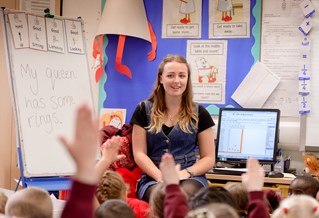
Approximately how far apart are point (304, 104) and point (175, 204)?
2.46m

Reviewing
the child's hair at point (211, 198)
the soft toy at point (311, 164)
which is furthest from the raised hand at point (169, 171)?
the soft toy at point (311, 164)

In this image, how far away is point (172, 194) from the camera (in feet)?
4.49

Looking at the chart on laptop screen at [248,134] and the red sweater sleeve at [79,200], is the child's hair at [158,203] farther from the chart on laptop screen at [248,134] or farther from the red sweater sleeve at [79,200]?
the chart on laptop screen at [248,134]

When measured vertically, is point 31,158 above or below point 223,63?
below

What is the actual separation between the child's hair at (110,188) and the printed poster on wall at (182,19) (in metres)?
1.98

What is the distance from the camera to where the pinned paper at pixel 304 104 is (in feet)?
11.8

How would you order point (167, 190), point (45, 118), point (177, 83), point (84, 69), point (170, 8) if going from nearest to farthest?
1. point (167, 190)
2. point (177, 83)
3. point (45, 118)
4. point (84, 69)
5. point (170, 8)

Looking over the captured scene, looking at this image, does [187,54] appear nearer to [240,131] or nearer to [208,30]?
[208,30]

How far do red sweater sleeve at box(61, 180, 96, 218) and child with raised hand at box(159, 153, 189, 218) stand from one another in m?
0.45

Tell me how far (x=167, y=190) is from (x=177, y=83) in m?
1.55

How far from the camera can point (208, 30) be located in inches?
153

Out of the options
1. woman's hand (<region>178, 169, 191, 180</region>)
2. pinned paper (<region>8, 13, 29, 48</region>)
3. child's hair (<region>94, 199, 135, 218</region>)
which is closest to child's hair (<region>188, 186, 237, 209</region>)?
Result: child's hair (<region>94, 199, 135, 218</region>)

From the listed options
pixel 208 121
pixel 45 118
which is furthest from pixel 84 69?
pixel 208 121

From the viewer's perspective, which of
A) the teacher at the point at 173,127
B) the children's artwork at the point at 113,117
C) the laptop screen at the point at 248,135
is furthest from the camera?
the children's artwork at the point at 113,117
